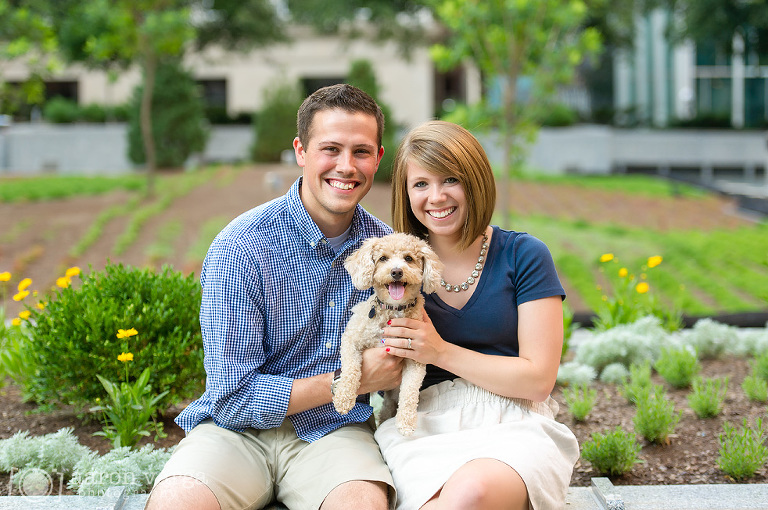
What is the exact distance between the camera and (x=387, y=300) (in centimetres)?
282

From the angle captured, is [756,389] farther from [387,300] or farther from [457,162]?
[387,300]

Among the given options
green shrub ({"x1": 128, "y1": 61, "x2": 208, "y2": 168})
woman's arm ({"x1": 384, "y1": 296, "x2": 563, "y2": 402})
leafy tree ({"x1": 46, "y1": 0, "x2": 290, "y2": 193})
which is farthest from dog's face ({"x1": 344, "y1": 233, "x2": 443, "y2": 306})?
green shrub ({"x1": 128, "y1": 61, "x2": 208, "y2": 168})

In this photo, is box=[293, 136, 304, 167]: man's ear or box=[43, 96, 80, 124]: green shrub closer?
box=[293, 136, 304, 167]: man's ear

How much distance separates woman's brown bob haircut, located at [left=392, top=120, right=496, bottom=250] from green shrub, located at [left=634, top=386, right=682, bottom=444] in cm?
147

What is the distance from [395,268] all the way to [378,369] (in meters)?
0.44

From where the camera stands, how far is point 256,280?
296 cm

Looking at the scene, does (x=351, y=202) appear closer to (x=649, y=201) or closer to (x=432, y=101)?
(x=649, y=201)

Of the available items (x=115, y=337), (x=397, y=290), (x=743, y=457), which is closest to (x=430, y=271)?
(x=397, y=290)

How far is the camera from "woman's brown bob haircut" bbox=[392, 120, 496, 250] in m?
2.99

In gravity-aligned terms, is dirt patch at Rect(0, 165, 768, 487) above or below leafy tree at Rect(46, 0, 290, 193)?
below

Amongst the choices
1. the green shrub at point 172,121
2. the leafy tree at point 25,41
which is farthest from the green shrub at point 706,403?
the green shrub at point 172,121

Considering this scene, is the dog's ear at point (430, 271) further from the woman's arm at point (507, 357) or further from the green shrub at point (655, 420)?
the green shrub at point (655, 420)

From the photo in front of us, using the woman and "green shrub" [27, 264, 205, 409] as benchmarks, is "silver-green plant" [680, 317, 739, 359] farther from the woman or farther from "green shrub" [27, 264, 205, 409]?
"green shrub" [27, 264, 205, 409]

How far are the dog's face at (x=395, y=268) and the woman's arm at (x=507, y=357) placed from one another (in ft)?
0.41
